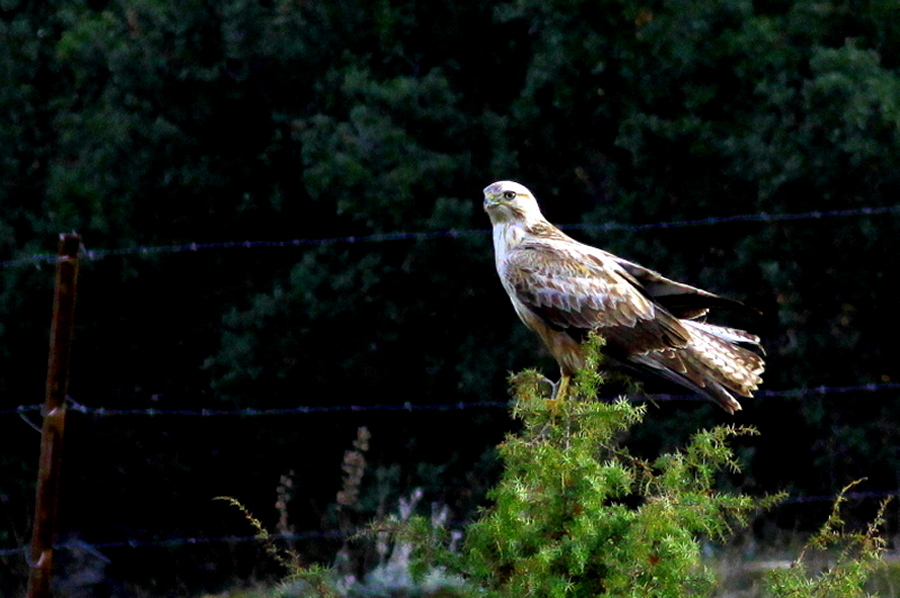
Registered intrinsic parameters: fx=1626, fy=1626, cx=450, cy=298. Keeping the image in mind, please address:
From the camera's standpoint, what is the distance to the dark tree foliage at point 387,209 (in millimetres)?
12898

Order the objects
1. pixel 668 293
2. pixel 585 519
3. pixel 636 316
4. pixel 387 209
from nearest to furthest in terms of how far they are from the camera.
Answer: pixel 585 519, pixel 636 316, pixel 668 293, pixel 387 209

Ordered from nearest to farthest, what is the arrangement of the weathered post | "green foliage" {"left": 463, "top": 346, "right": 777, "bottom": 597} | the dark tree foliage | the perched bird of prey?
1. "green foliage" {"left": 463, "top": 346, "right": 777, "bottom": 597}
2. the weathered post
3. the perched bird of prey
4. the dark tree foliage

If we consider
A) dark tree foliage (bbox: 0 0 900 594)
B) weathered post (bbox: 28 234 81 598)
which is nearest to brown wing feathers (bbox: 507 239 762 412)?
weathered post (bbox: 28 234 81 598)

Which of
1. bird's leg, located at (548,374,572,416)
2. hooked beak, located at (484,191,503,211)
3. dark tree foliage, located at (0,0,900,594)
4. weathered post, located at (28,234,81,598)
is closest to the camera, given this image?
bird's leg, located at (548,374,572,416)

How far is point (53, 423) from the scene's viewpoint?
5.15 m

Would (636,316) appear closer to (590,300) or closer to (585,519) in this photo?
(590,300)

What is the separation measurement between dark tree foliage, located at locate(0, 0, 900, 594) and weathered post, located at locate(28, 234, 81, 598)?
294 inches

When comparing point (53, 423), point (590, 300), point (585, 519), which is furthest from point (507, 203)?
point (585, 519)

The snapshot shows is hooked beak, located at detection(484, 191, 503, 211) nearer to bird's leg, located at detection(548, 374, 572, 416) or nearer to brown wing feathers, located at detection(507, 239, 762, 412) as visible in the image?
brown wing feathers, located at detection(507, 239, 762, 412)

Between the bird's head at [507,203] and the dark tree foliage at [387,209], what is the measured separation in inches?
220

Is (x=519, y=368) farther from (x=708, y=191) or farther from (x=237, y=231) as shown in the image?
(x=237, y=231)

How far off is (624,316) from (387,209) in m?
8.20

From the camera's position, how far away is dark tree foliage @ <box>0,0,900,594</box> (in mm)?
12898

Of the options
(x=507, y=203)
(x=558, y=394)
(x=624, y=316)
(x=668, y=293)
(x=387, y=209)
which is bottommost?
(x=558, y=394)
